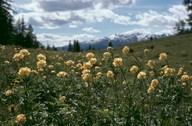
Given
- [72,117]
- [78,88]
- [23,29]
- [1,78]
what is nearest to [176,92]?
[78,88]

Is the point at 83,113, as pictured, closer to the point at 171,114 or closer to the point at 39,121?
the point at 39,121

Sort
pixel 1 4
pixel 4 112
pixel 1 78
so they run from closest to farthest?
pixel 4 112, pixel 1 78, pixel 1 4

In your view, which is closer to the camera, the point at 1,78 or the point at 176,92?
the point at 176,92

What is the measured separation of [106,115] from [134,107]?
43cm

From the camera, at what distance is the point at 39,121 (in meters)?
6.22

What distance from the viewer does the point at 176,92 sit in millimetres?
8641

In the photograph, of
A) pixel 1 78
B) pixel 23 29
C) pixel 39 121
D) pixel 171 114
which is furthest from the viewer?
pixel 23 29

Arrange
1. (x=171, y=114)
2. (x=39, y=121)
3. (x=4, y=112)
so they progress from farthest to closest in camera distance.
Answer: (x=4, y=112), (x=171, y=114), (x=39, y=121)

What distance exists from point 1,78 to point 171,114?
6.35m

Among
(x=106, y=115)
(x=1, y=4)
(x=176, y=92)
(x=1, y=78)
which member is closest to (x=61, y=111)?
(x=106, y=115)

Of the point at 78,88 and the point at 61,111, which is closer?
the point at 61,111

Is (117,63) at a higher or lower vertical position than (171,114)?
higher

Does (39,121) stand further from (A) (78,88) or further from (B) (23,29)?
(B) (23,29)

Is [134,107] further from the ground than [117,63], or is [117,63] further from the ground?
[117,63]
